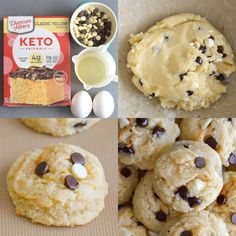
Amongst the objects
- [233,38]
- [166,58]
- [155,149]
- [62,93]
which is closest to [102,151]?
[155,149]

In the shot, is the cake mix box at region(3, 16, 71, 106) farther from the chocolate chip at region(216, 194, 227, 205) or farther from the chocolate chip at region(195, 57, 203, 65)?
the chocolate chip at region(216, 194, 227, 205)

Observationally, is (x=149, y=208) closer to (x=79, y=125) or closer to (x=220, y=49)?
(x=79, y=125)

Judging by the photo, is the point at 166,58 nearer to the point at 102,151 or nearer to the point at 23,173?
the point at 102,151

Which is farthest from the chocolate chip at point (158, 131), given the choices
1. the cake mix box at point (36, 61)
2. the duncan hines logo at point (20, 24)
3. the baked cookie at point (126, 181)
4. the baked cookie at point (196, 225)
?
the duncan hines logo at point (20, 24)

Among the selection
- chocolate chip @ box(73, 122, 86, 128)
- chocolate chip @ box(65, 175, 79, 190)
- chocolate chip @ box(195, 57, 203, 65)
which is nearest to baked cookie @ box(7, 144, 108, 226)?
chocolate chip @ box(65, 175, 79, 190)

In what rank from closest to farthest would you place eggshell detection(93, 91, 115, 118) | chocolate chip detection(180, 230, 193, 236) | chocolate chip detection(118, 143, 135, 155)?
chocolate chip detection(180, 230, 193, 236) → chocolate chip detection(118, 143, 135, 155) → eggshell detection(93, 91, 115, 118)

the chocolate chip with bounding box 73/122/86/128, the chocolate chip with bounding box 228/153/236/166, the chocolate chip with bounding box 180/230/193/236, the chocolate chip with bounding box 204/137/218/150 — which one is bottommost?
the chocolate chip with bounding box 180/230/193/236

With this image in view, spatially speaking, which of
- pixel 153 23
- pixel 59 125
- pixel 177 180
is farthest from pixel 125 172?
pixel 153 23
